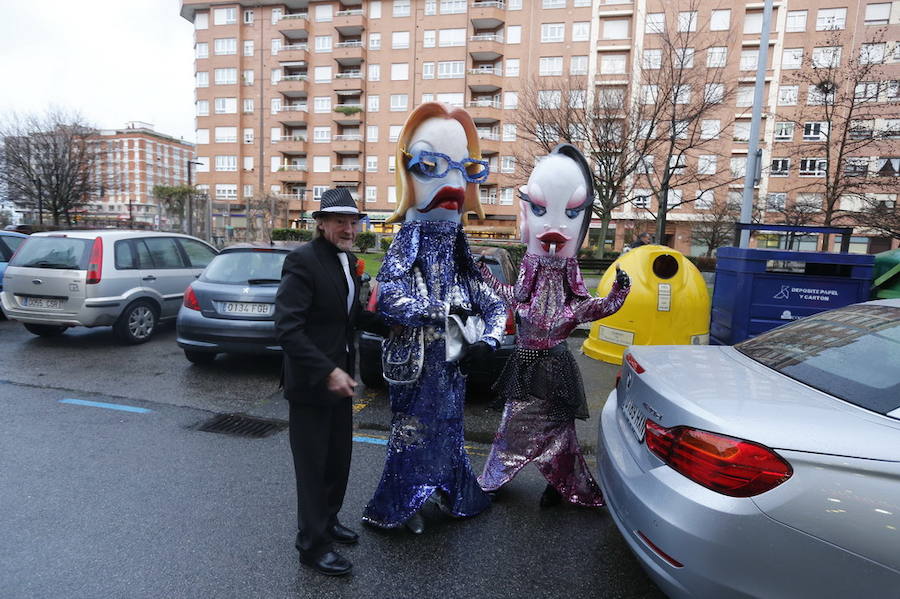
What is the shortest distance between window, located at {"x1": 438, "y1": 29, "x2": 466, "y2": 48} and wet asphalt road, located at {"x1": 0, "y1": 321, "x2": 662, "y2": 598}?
43.4 metres

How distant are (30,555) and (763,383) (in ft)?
12.3

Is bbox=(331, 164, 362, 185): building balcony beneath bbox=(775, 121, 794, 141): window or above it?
beneath

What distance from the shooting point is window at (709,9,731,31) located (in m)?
35.1

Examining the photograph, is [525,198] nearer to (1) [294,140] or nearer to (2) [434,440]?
(2) [434,440]

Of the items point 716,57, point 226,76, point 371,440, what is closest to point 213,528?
point 371,440

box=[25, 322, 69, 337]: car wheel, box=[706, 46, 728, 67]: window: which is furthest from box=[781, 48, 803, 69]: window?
box=[25, 322, 69, 337]: car wheel

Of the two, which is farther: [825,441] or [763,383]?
[763,383]

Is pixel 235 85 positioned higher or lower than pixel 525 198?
higher

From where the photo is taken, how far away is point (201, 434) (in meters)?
4.43

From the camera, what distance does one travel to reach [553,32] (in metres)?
40.1

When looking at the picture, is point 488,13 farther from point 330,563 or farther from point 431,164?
point 330,563

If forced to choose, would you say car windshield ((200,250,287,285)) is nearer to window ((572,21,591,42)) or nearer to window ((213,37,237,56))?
window ((572,21,591,42))

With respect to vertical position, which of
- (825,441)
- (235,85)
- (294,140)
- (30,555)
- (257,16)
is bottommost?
(30,555)

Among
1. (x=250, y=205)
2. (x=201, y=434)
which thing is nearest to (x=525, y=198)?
(x=201, y=434)
